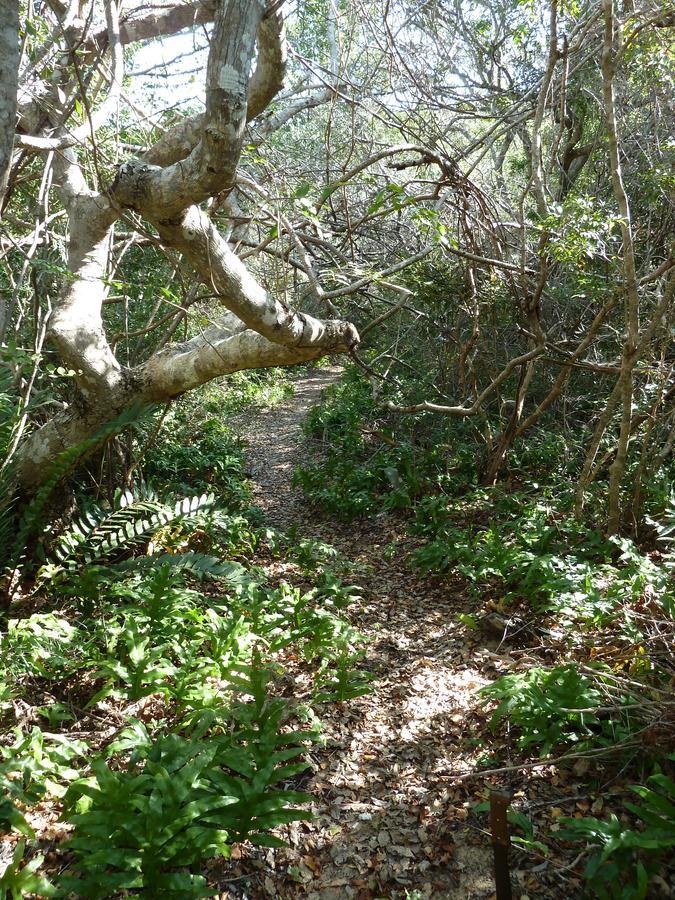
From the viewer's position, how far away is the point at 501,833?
2094mm

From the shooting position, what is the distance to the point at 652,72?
18.2ft

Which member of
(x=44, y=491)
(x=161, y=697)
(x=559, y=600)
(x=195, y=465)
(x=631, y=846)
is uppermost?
(x=44, y=491)

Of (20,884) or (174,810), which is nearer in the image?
(20,884)

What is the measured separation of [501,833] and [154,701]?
2268mm

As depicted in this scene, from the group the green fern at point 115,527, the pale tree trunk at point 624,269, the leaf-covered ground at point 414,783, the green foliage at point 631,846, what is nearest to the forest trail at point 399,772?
the leaf-covered ground at point 414,783

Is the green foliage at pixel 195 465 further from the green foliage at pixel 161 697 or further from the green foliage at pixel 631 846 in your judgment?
the green foliage at pixel 631 846

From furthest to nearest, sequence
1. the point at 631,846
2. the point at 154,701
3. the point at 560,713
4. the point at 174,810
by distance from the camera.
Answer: the point at 154,701
the point at 560,713
the point at 174,810
the point at 631,846

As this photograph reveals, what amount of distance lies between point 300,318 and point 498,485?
3.80m

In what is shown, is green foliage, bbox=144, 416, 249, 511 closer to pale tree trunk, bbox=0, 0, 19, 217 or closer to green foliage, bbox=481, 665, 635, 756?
green foliage, bbox=481, 665, 635, 756

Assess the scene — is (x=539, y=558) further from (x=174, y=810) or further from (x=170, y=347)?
(x=170, y=347)

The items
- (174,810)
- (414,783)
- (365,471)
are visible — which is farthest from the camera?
(365,471)

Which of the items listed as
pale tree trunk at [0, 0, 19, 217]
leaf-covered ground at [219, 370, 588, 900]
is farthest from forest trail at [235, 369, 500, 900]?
pale tree trunk at [0, 0, 19, 217]

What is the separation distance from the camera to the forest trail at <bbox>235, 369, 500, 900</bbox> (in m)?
2.67

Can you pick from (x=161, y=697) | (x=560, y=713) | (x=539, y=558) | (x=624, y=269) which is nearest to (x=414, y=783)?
(x=560, y=713)
